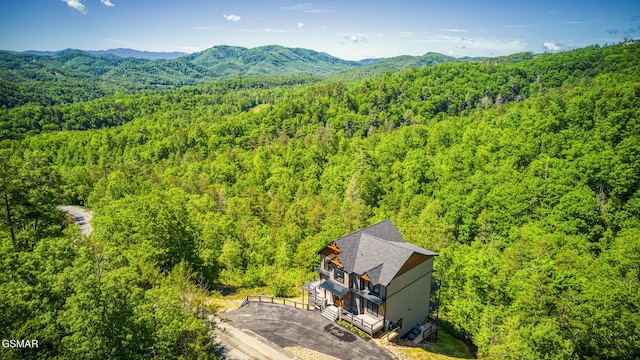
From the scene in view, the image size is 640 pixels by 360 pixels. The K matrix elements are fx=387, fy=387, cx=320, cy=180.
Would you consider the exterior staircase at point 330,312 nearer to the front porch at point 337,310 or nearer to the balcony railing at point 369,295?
the front porch at point 337,310

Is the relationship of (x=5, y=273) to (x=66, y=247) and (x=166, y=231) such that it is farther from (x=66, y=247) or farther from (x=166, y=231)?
(x=166, y=231)

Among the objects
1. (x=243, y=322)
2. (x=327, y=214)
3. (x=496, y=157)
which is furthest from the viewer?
(x=496, y=157)

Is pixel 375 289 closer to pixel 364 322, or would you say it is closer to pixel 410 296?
pixel 364 322

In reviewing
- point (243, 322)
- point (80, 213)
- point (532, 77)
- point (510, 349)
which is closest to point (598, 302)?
point (510, 349)

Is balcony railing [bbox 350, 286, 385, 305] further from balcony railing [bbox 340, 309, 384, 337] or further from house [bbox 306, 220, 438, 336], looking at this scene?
balcony railing [bbox 340, 309, 384, 337]

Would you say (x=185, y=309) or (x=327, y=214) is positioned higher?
(x=185, y=309)

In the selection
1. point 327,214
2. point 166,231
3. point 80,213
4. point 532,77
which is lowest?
→ point 80,213

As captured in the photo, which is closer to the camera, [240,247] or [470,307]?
[470,307]

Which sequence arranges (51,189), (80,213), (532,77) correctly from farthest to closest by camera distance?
(532,77)
(80,213)
(51,189)
